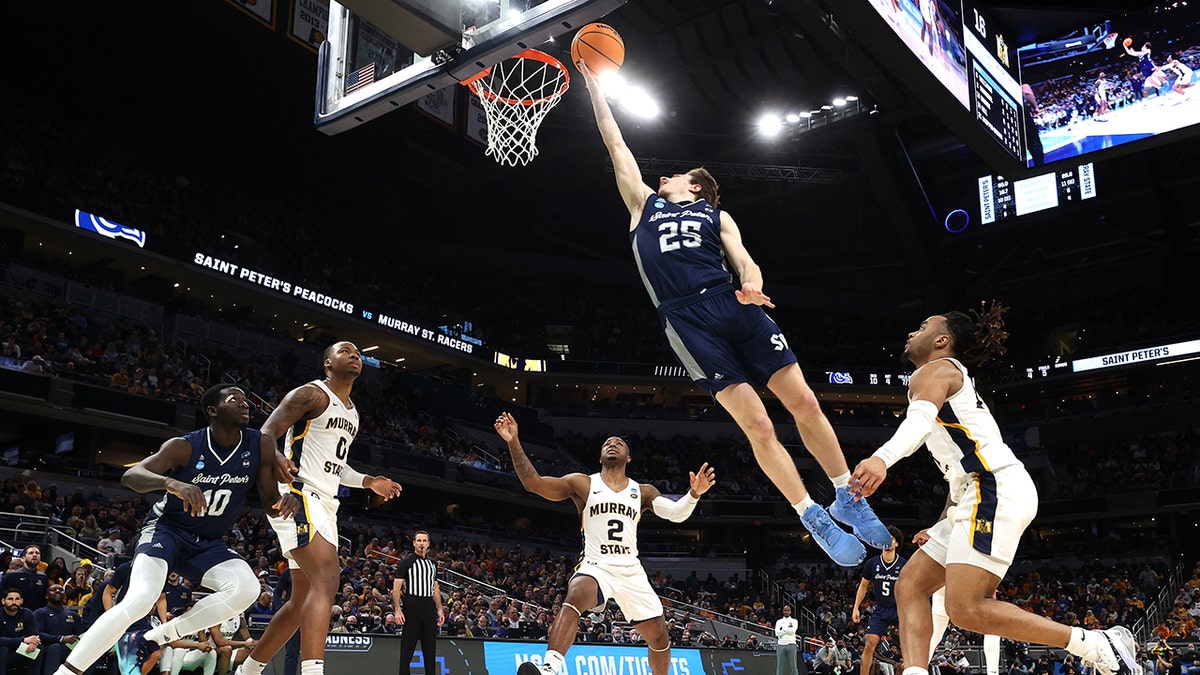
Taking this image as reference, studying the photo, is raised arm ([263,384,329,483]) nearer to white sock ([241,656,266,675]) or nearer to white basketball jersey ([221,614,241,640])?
white sock ([241,656,266,675])

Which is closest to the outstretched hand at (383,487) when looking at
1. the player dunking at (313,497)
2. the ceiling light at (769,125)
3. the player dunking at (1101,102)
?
the player dunking at (313,497)

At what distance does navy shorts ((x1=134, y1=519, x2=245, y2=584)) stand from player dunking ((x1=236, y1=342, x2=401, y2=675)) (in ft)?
1.37

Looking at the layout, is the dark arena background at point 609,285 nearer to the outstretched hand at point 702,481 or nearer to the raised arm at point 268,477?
the outstretched hand at point 702,481

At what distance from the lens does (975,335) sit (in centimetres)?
642

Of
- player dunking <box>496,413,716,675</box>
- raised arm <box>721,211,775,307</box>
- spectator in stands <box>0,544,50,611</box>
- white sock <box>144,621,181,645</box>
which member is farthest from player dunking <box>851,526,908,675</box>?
spectator in stands <box>0,544,50,611</box>

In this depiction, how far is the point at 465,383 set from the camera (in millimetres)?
39500

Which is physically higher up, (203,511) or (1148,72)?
(1148,72)

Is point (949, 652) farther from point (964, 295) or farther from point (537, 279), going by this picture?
point (537, 279)

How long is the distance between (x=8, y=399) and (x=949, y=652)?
21.8 metres

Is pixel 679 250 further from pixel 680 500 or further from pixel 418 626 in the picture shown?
pixel 418 626

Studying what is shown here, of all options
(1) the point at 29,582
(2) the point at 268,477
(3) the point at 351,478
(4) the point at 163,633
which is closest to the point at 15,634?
(1) the point at 29,582

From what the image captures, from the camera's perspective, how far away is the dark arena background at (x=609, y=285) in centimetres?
1769

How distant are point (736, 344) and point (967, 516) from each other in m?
1.71

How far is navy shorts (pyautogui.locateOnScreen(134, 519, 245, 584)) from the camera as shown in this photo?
6328 millimetres
